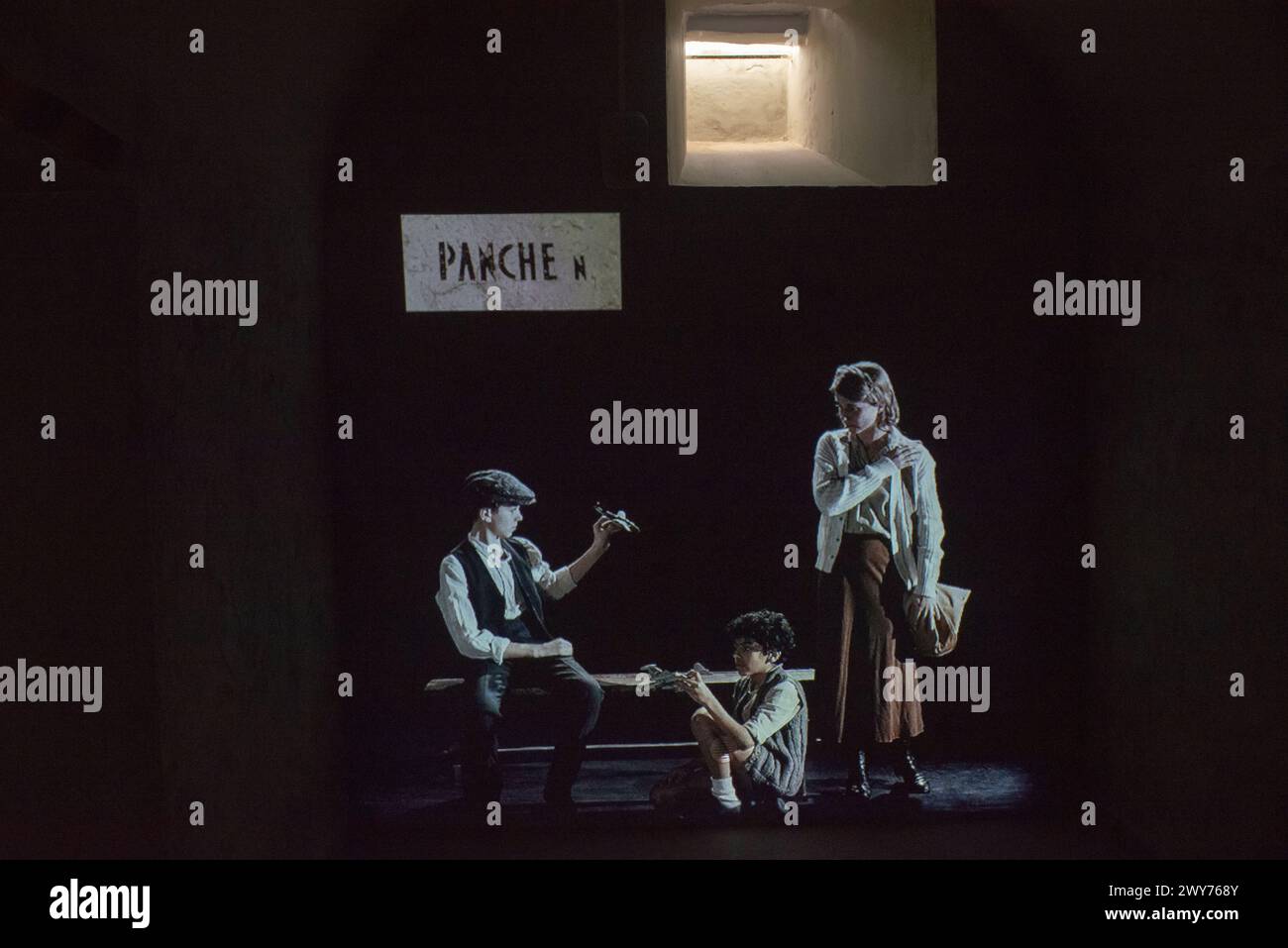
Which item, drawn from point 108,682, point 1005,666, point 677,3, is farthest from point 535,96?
point 1005,666

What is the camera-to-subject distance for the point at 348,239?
14.7 feet

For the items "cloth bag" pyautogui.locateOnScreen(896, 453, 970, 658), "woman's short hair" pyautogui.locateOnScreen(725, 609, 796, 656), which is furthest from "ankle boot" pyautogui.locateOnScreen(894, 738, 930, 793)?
"woman's short hair" pyautogui.locateOnScreen(725, 609, 796, 656)

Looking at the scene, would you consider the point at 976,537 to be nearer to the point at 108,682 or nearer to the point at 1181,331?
the point at 1181,331

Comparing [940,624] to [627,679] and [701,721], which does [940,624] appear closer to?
[701,721]

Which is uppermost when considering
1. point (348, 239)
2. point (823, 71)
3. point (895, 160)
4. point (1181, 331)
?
point (823, 71)

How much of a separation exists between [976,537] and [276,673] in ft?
9.60

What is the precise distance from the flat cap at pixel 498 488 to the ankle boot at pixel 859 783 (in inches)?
70.5

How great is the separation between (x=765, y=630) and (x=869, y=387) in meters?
1.13

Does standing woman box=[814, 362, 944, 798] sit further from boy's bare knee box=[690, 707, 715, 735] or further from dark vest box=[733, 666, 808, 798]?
boy's bare knee box=[690, 707, 715, 735]

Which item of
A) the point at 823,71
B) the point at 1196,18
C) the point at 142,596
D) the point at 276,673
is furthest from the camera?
the point at 823,71

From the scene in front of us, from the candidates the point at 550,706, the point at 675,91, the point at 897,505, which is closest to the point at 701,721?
the point at 550,706

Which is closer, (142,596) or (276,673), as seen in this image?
(142,596)

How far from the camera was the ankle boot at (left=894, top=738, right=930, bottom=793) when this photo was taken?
4.59 meters

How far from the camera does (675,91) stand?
4555 millimetres
